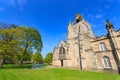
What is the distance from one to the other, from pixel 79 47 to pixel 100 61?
284 inches

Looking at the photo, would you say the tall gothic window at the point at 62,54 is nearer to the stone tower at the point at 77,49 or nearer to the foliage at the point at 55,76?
the stone tower at the point at 77,49

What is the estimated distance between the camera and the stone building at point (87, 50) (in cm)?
2016

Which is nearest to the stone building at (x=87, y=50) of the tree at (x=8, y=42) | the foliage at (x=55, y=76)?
the foliage at (x=55, y=76)

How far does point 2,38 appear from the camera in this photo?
91.4 feet

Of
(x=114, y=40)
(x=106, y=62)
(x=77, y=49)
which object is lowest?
(x=106, y=62)

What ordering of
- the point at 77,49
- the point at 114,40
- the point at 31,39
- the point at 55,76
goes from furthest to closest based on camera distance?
the point at 31,39 < the point at 77,49 < the point at 114,40 < the point at 55,76

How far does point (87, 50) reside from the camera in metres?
25.5

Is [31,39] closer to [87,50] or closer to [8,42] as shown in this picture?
[8,42]

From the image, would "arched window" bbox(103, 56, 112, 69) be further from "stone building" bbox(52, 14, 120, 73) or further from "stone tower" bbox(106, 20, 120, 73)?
"stone tower" bbox(106, 20, 120, 73)

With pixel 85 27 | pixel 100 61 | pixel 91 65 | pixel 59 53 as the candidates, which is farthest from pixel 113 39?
pixel 59 53

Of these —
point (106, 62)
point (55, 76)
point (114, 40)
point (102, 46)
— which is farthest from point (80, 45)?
point (55, 76)

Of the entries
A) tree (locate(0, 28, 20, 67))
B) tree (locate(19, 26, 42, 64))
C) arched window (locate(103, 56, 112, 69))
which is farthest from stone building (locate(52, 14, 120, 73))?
tree (locate(0, 28, 20, 67))

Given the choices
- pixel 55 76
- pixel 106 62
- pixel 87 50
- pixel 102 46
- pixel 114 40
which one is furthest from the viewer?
pixel 87 50

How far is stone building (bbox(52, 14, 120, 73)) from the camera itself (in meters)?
20.2
